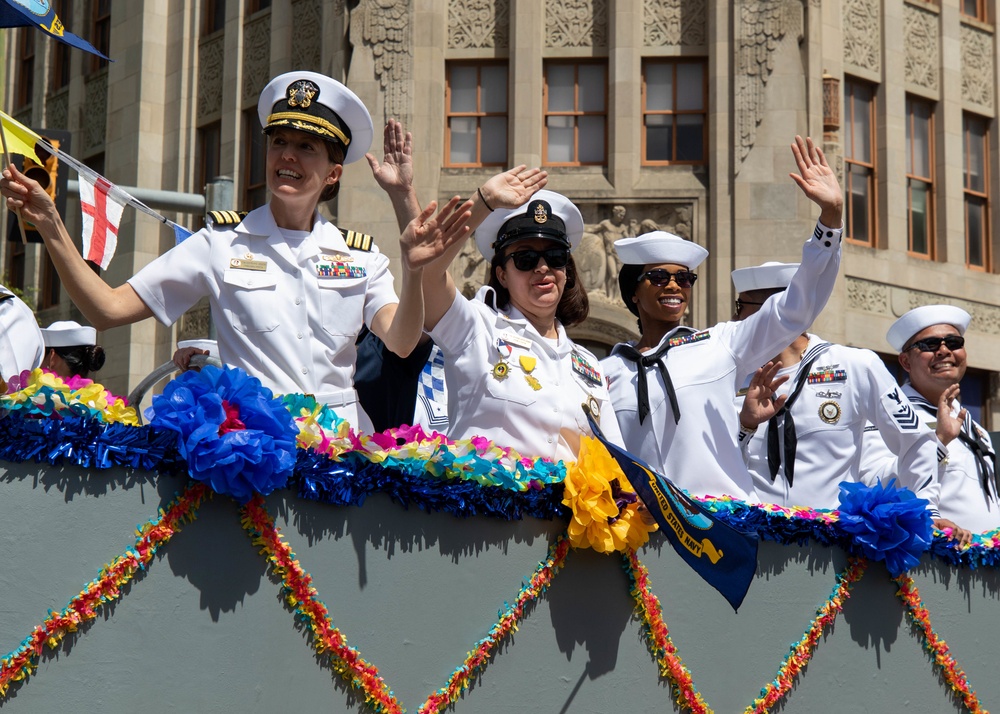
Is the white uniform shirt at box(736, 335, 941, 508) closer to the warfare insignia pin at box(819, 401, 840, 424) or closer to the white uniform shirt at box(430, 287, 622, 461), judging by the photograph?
the warfare insignia pin at box(819, 401, 840, 424)

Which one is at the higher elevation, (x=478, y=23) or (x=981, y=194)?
(x=478, y=23)

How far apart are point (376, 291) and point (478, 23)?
50.8 feet

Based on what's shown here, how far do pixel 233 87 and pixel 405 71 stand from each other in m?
4.06

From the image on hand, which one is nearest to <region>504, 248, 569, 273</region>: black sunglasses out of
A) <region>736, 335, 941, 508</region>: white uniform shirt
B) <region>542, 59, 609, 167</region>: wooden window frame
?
<region>736, 335, 941, 508</region>: white uniform shirt

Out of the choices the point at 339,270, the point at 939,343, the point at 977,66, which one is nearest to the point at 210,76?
the point at 977,66

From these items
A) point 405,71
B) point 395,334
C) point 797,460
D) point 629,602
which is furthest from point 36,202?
point 405,71

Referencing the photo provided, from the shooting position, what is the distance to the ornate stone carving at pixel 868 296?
1984cm

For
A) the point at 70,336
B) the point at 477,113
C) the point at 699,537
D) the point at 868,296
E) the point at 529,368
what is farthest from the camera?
the point at 868,296

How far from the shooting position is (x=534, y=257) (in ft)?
16.2

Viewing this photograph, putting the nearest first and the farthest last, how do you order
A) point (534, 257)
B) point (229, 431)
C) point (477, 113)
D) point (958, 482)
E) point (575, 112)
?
point (229, 431), point (534, 257), point (958, 482), point (575, 112), point (477, 113)

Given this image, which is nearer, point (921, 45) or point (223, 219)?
point (223, 219)

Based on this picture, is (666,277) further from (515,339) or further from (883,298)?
(883,298)

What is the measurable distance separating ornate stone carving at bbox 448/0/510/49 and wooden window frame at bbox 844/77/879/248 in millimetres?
5207

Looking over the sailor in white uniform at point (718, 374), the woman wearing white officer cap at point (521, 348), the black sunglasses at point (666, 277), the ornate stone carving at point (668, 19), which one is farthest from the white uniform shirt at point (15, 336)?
the ornate stone carving at point (668, 19)
